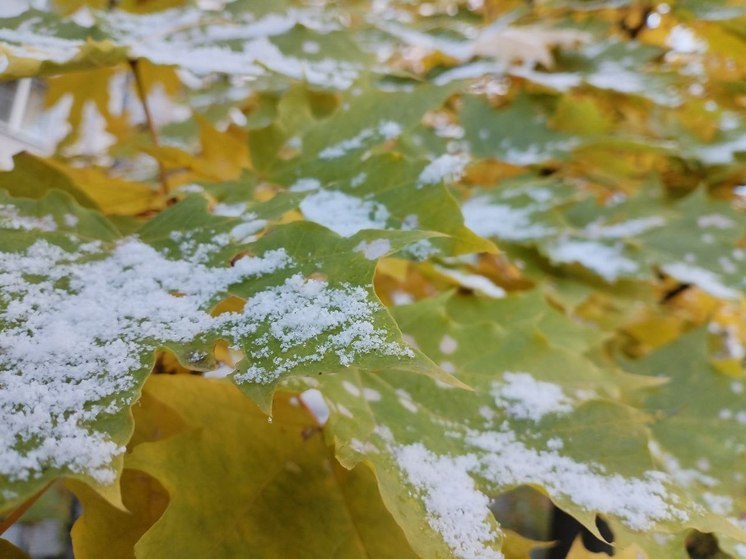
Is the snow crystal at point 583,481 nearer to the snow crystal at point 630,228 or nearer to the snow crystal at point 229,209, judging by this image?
the snow crystal at point 229,209

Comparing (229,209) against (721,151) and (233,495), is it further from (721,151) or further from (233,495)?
(721,151)

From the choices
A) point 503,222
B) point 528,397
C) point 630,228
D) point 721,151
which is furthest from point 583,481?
point 721,151

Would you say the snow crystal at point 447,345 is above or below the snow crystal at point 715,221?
above

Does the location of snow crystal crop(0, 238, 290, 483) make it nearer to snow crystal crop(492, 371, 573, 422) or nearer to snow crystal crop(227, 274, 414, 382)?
snow crystal crop(227, 274, 414, 382)

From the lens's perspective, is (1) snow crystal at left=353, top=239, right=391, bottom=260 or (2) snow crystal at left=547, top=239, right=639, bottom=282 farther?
(2) snow crystal at left=547, top=239, right=639, bottom=282

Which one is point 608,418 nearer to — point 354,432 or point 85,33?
→ point 354,432

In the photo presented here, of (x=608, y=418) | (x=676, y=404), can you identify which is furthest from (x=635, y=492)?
(x=676, y=404)

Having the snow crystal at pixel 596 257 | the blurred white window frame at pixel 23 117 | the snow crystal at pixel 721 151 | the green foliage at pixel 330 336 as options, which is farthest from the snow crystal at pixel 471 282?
the blurred white window frame at pixel 23 117

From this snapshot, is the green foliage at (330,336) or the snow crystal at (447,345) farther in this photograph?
the snow crystal at (447,345)

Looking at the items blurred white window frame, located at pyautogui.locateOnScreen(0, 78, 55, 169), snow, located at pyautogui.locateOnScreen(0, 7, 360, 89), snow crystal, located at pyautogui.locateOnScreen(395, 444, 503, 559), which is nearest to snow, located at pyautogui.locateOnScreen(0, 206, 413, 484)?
snow crystal, located at pyautogui.locateOnScreen(395, 444, 503, 559)
